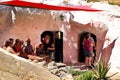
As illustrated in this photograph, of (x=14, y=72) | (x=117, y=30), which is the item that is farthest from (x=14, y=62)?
(x=117, y=30)

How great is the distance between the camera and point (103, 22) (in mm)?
17375

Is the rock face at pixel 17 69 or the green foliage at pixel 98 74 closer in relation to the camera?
the rock face at pixel 17 69

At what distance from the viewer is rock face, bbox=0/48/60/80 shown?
9.83 meters

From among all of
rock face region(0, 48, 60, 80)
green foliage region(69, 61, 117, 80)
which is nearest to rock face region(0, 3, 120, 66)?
green foliage region(69, 61, 117, 80)

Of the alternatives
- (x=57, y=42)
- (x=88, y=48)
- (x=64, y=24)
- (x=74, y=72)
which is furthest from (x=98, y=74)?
(x=57, y=42)

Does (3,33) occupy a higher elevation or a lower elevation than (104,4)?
lower

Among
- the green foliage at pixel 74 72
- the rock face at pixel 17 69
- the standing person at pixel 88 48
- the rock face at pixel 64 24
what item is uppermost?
the rock face at pixel 17 69

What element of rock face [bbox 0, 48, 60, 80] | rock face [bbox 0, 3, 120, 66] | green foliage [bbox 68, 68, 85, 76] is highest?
rock face [bbox 0, 48, 60, 80]

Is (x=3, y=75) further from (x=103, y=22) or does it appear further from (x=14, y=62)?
(x=103, y=22)

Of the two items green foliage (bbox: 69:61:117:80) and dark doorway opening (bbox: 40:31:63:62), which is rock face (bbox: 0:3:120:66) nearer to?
dark doorway opening (bbox: 40:31:63:62)

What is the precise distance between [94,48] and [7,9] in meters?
4.47

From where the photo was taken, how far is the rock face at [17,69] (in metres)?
9.83

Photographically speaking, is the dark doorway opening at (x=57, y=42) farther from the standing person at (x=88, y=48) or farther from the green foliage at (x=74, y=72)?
the green foliage at (x=74, y=72)

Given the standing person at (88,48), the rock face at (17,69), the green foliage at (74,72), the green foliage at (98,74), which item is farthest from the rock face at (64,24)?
the rock face at (17,69)
